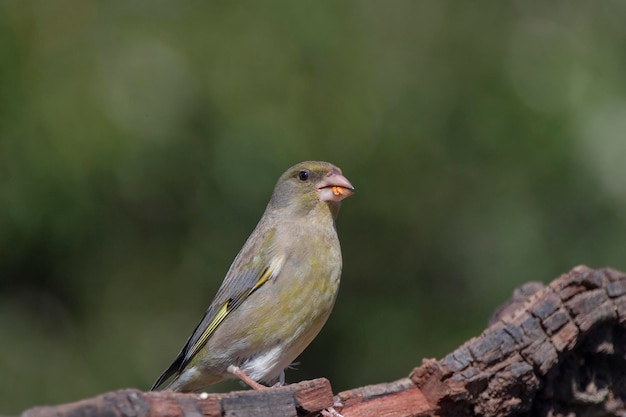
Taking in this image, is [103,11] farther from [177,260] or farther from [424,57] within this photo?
[424,57]

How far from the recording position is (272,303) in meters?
6.09

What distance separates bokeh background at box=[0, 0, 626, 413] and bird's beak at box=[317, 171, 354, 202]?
5.24 ft

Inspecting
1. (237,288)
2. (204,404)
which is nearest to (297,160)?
(237,288)

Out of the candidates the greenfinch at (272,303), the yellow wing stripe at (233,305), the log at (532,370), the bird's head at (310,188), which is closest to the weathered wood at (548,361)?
the log at (532,370)

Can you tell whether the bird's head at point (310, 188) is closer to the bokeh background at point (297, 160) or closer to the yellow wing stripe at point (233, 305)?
the yellow wing stripe at point (233, 305)

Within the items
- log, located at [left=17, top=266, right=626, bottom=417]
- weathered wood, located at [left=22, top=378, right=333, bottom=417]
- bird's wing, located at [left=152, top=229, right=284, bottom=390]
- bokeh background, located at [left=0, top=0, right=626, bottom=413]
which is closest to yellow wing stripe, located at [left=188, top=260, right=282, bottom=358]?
bird's wing, located at [left=152, top=229, right=284, bottom=390]

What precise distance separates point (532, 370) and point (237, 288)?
5.68 ft

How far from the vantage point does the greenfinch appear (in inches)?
238

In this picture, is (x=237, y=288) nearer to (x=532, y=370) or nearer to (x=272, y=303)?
(x=272, y=303)

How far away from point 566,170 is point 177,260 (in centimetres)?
312

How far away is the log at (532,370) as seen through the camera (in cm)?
549

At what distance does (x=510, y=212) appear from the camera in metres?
8.86

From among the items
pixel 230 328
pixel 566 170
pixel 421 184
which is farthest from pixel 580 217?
pixel 230 328

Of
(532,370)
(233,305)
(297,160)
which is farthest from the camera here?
(297,160)
